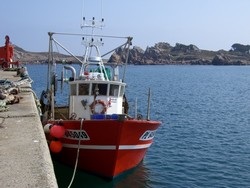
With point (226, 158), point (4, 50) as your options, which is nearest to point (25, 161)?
point (226, 158)

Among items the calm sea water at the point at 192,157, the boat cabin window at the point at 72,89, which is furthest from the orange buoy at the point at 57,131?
the boat cabin window at the point at 72,89

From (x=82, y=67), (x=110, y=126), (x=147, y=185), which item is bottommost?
(x=147, y=185)

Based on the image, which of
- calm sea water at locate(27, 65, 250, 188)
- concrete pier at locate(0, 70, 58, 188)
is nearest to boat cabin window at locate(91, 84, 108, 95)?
concrete pier at locate(0, 70, 58, 188)

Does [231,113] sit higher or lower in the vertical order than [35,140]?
lower

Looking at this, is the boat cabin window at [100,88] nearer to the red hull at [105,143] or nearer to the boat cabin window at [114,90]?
the boat cabin window at [114,90]

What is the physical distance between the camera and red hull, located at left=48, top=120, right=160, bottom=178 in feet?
38.5

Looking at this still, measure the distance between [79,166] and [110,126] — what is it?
2134mm

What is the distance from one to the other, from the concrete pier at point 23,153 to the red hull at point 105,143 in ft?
5.16

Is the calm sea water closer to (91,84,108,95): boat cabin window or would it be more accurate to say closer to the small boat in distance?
the small boat in distance

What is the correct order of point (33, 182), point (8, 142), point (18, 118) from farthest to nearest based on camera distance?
point (18, 118)
point (8, 142)
point (33, 182)

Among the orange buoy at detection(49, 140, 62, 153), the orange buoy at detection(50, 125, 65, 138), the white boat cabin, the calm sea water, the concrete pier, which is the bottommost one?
the calm sea water

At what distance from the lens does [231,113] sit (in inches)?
1117

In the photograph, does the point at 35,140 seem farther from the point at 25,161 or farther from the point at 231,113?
the point at 231,113

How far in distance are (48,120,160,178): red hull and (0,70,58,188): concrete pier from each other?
1.57 m
